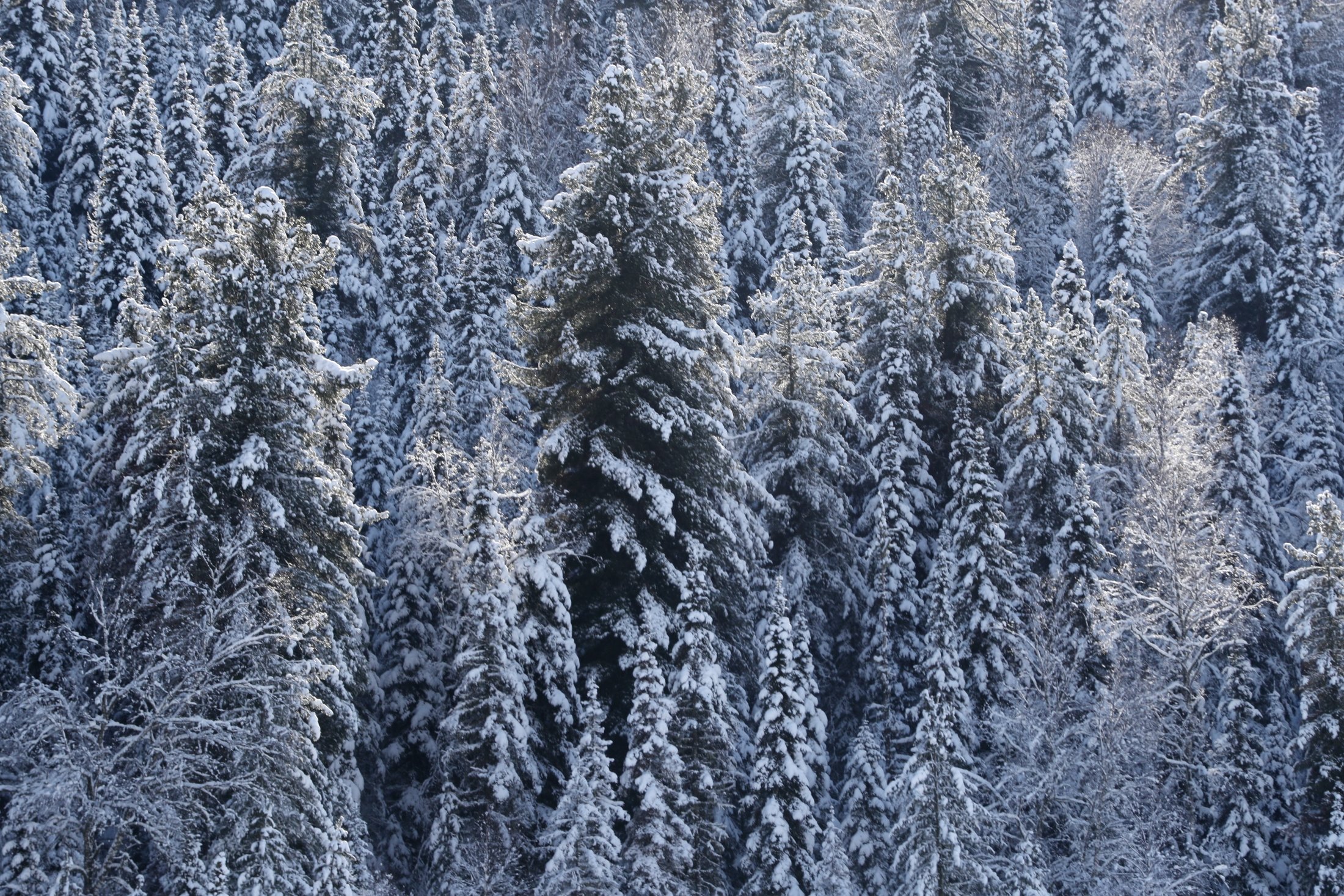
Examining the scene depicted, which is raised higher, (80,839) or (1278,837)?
(1278,837)

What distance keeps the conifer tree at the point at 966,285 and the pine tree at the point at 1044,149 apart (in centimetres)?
1405

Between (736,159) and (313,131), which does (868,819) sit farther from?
(736,159)

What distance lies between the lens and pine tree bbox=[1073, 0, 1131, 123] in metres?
54.7

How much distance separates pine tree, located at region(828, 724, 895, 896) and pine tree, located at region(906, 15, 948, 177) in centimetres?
2755

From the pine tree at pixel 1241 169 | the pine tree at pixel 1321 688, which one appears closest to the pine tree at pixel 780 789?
the pine tree at pixel 1321 688

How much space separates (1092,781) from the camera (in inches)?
963

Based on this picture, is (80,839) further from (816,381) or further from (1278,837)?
(1278,837)

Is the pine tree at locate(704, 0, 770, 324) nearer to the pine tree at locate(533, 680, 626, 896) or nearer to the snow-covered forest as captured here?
the snow-covered forest

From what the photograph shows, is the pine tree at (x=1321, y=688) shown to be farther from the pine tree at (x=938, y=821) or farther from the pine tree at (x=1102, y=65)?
the pine tree at (x=1102, y=65)

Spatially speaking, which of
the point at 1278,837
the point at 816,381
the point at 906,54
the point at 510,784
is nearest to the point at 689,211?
the point at 816,381

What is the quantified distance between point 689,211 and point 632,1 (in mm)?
41350

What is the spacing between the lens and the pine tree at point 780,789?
22031 millimetres

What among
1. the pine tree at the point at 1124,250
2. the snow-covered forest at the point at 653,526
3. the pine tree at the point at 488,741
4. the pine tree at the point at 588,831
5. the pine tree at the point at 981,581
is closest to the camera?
the pine tree at the point at 588,831

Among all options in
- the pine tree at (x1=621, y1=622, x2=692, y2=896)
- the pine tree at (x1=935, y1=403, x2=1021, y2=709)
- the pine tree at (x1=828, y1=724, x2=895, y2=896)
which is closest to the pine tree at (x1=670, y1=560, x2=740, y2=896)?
the pine tree at (x1=621, y1=622, x2=692, y2=896)
